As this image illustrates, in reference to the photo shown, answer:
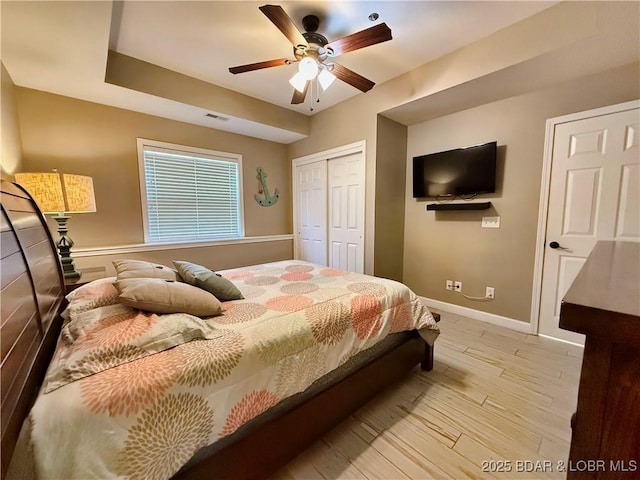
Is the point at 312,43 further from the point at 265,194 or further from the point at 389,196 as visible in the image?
the point at 265,194

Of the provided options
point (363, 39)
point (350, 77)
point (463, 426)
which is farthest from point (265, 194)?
point (463, 426)

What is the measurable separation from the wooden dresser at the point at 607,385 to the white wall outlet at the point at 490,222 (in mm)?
2434

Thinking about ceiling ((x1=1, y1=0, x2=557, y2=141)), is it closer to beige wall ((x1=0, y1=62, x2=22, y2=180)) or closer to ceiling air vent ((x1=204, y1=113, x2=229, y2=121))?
beige wall ((x1=0, y1=62, x2=22, y2=180))

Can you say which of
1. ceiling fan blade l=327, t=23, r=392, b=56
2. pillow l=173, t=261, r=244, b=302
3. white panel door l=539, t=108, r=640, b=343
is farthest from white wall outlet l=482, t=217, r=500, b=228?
pillow l=173, t=261, r=244, b=302

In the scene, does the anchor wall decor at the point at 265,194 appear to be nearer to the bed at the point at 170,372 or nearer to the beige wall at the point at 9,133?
the beige wall at the point at 9,133

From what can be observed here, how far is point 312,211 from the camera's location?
3938 millimetres

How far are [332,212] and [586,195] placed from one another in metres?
2.57

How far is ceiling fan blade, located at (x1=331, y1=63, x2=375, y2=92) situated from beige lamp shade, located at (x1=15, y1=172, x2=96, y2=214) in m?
2.21

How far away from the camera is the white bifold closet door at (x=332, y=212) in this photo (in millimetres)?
3322

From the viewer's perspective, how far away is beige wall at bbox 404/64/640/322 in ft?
7.34

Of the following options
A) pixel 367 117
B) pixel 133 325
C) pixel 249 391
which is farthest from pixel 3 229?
pixel 367 117

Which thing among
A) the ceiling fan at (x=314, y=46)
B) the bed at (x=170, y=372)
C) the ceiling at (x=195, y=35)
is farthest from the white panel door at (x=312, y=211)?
the bed at (x=170, y=372)

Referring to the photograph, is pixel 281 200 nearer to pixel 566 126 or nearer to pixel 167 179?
pixel 167 179

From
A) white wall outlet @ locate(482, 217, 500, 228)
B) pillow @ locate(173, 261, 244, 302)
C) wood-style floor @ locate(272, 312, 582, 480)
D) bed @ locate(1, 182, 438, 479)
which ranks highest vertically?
white wall outlet @ locate(482, 217, 500, 228)
